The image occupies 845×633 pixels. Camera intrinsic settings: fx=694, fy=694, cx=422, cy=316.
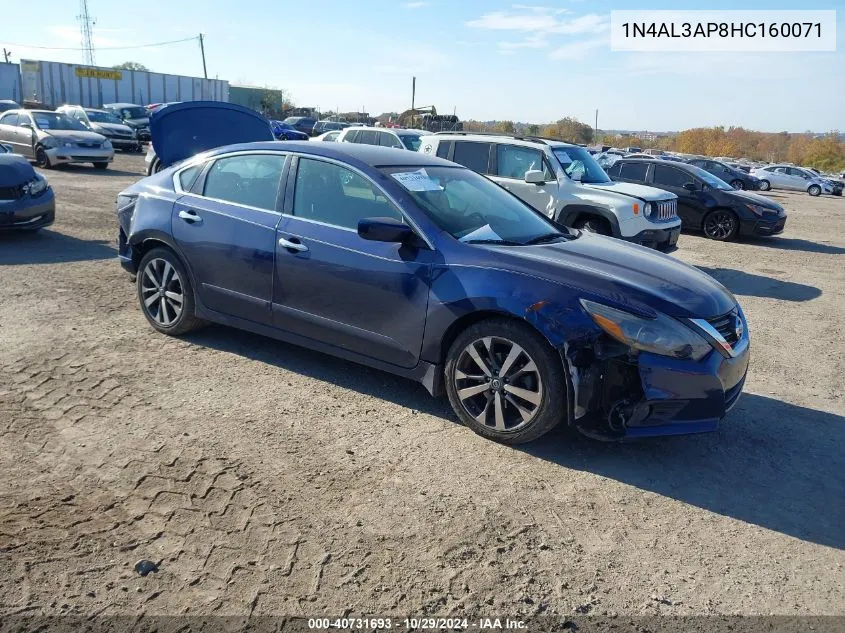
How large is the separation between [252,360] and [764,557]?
11.8 ft

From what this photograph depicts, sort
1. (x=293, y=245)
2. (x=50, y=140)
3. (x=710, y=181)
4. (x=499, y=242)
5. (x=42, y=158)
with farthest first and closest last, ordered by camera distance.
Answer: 1. (x=42, y=158)
2. (x=50, y=140)
3. (x=710, y=181)
4. (x=293, y=245)
5. (x=499, y=242)

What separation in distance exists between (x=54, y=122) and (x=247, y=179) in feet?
54.8

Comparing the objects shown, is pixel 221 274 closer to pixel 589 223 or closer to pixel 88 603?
pixel 88 603

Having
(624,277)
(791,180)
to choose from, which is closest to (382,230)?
(624,277)

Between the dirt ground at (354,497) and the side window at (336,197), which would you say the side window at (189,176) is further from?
the dirt ground at (354,497)

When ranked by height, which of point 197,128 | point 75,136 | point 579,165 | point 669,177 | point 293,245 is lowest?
point 293,245

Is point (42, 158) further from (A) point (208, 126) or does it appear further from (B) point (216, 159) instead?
(B) point (216, 159)

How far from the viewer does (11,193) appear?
8.81 meters

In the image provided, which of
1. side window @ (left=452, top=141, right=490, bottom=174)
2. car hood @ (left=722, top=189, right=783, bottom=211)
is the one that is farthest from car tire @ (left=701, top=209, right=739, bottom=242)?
side window @ (left=452, top=141, right=490, bottom=174)

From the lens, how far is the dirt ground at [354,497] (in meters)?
2.80

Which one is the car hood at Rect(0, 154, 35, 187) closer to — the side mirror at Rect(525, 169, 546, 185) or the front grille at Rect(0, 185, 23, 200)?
the front grille at Rect(0, 185, 23, 200)

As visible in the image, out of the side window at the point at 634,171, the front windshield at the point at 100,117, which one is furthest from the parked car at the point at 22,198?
the front windshield at the point at 100,117

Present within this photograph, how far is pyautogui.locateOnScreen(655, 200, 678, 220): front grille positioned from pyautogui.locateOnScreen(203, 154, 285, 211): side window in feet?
20.4

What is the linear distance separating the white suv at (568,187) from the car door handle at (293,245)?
5.37 meters
